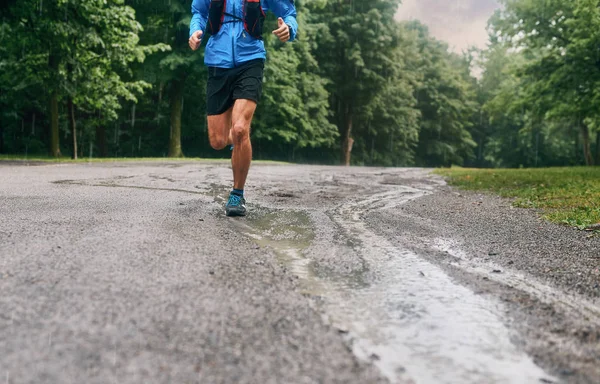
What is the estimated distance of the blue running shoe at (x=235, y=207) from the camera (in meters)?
4.79

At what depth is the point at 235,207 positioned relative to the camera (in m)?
4.85

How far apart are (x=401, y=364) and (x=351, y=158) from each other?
40.9 m

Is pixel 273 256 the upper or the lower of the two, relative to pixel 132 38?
lower

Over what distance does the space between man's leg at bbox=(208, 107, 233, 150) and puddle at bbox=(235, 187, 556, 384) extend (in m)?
1.98

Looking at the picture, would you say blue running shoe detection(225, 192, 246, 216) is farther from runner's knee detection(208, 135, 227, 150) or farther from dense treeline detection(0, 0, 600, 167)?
dense treeline detection(0, 0, 600, 167)

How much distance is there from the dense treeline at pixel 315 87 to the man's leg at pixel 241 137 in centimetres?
1324

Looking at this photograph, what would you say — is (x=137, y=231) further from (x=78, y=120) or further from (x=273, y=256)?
(x=78, y=120)

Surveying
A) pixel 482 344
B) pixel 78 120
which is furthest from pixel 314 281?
pixel 78 120

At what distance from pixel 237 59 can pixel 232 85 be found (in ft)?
0.78

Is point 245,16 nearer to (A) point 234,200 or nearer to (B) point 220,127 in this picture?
(B) point 220,127

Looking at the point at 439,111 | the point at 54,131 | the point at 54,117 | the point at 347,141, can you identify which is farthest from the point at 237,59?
the point at 439,111

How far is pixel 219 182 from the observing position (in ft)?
28.0

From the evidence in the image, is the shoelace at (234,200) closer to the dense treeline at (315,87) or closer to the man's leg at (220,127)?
the man's leg at (220,127)

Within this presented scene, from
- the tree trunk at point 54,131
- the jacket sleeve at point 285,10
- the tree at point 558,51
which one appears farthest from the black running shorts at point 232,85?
the tree trunk at point 54,131
